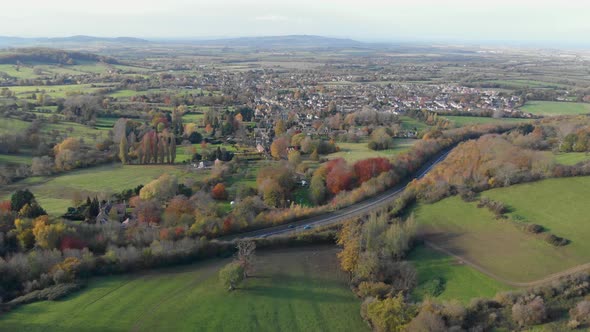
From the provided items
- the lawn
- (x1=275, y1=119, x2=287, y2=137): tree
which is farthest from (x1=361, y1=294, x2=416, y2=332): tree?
(x1=275, y1=119, x2=287, y2=137): tree

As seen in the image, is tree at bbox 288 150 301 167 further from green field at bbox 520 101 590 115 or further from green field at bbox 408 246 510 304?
green field at bbox 520 101 590 115

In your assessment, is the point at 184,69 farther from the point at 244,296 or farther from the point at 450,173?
the point at 244,296

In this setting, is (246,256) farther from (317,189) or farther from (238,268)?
(317,189)

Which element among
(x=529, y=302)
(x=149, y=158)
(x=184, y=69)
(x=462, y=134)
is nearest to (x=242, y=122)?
(x=149, y=158)

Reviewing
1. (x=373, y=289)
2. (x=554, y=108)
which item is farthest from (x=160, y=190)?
(x=554, y=108)

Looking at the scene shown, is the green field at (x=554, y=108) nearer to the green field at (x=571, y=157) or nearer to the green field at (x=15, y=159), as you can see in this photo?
the green field at (x=571, y=157)

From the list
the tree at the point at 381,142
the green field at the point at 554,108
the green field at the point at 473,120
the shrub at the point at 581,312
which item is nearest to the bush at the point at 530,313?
the shrub at the point at 581,312
